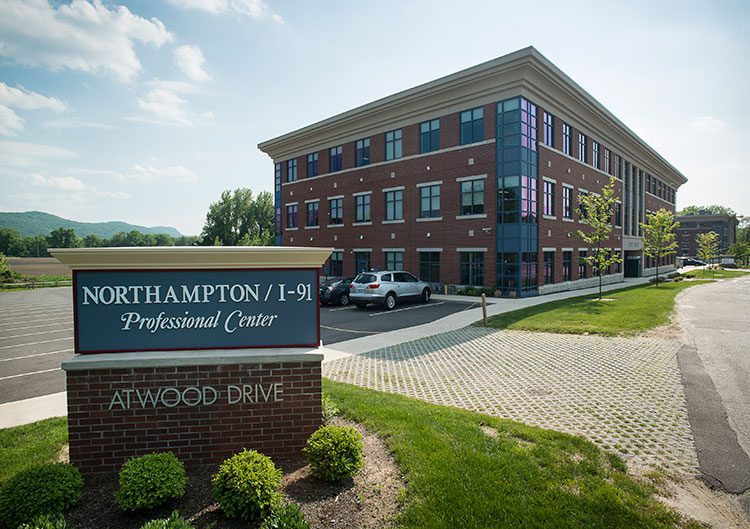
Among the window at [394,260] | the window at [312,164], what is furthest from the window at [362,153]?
the window at [394,260]

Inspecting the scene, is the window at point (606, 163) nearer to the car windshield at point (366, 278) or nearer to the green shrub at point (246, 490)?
the car windshield at point (366, 278)

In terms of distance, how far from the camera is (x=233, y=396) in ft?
16.4

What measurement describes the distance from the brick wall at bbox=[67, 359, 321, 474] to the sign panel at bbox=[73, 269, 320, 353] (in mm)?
→ 307

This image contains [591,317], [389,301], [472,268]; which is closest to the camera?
[591,317]

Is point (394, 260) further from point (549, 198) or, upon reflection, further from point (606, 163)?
point (606, 163)

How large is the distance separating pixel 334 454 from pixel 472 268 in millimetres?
22482

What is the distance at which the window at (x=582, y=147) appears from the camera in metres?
30.2

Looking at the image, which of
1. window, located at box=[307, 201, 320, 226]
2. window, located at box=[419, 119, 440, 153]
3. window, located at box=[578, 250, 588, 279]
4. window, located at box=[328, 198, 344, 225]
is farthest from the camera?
window, located at box=[307, 201, 320, 226]

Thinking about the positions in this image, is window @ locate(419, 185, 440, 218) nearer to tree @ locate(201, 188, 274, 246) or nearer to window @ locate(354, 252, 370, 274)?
window @ locate(354, 252, 370, 274)

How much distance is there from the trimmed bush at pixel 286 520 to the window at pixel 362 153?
97.9 feet

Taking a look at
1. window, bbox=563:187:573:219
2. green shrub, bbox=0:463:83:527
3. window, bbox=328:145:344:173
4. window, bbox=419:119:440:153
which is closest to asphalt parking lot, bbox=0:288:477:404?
green shrub, bbox=0:463:83:527

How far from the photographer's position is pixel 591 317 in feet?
51.5

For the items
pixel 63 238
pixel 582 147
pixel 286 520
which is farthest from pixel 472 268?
pixel 63 238

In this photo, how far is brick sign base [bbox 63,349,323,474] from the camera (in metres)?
4.74
